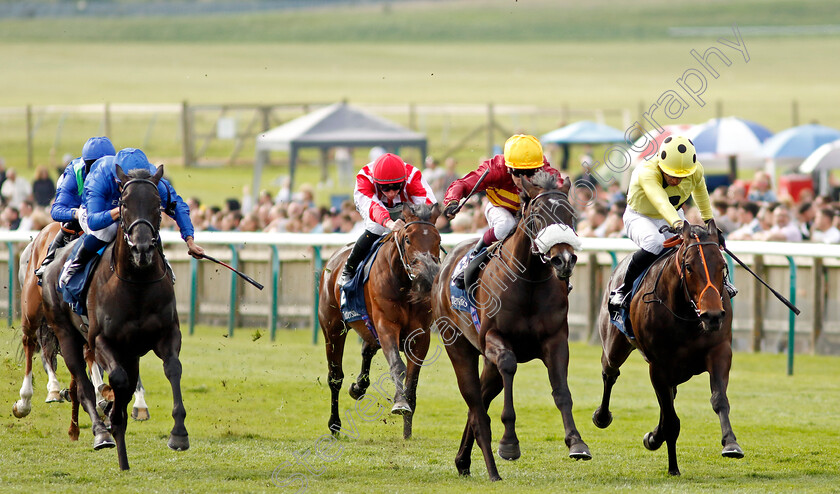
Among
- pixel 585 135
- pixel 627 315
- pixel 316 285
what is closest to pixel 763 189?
pixel 585 135

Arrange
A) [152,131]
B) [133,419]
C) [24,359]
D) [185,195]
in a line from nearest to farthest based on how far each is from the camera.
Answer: [133,419], [24,359], [185,195], [152,131]

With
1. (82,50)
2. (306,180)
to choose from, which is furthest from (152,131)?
(82,50)

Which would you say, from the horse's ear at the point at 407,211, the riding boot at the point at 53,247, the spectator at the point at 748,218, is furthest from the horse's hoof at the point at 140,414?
the spectator at the point at 748,218

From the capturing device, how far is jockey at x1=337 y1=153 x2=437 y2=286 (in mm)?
8016

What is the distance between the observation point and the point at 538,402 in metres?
10.0

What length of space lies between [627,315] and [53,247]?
3744 millimetres

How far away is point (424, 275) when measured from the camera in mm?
7426

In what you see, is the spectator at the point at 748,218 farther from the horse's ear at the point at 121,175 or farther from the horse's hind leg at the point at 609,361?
the horse's ear at the point at 121,175

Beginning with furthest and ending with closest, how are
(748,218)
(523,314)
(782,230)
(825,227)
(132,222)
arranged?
(748,218) → (782,230) → (825,227) → (132,222) → (523,314)

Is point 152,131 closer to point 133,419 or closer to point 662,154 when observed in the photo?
point 133,419

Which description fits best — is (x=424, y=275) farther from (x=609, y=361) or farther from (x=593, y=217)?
(x=593, y=217)

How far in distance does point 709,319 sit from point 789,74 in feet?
176

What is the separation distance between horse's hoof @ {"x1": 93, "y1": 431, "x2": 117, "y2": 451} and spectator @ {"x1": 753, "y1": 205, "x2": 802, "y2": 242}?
7620 mm

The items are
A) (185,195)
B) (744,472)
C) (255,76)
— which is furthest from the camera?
(255,76)
